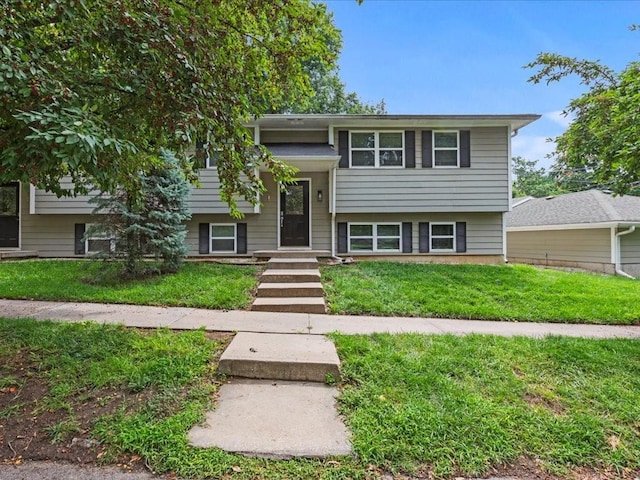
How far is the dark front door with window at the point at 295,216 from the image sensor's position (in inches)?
423

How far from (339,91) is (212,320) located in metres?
19.8

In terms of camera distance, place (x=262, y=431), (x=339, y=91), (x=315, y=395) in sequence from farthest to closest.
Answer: (x=339, y=91), (x=315, y=395), (x=262, y=431)

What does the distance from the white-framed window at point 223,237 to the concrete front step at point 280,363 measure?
23.6 ft

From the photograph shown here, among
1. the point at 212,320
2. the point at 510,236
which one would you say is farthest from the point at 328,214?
the point at 510,236

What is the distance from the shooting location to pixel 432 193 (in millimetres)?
10328

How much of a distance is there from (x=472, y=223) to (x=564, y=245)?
6.73 meters

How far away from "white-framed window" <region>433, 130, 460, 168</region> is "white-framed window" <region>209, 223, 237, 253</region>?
6.44 m

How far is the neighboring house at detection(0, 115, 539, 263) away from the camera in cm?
1016

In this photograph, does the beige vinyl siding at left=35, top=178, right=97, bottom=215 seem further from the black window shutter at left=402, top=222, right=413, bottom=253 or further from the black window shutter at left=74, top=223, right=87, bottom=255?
the black window shutter at left=402, top=222, right=413, bottom=253

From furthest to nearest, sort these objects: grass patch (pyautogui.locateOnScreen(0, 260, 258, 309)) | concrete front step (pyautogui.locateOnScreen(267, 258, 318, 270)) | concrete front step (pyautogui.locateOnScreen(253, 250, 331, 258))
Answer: concrete front step (pyautogui.locateOnScreen(253, 250, 331, 258)) < concrete front step (pyautogui.locateOnScreen(267, 258, 318, 270)) < grass patch (pyautogui.locateOnScreen(0, 260, 258, 309))

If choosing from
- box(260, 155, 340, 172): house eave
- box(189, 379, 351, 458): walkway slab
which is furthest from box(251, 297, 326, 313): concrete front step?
box(260, 155, 340, 172): house eave

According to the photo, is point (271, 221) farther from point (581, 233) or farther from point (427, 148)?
point (581, 233)

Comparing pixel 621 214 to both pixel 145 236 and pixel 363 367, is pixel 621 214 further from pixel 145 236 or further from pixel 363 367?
pixel 145 236

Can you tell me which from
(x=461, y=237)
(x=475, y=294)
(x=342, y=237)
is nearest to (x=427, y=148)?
(x=461, y=237)
